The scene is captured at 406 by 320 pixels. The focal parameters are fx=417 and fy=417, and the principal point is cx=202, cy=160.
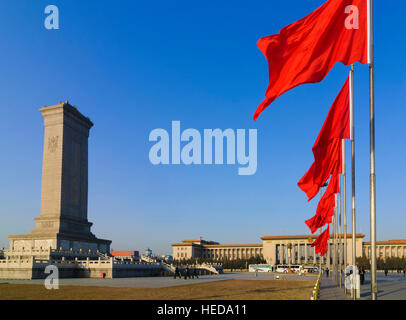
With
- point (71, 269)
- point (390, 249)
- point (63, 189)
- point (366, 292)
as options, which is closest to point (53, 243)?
point (63, 189)

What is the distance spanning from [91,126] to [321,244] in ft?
218

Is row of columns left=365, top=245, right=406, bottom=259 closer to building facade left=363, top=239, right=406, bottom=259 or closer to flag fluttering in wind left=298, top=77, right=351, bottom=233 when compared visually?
building facade left=363, top=239, right=406, bottom=259

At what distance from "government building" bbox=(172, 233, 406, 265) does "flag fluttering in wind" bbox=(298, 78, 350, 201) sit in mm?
100254

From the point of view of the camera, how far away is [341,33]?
12.0 metres

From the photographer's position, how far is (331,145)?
20.1 metres

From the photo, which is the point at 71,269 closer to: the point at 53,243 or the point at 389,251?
the point at 53,243

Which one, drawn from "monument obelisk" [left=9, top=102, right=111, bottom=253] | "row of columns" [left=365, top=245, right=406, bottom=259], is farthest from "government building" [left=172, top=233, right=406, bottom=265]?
"monument obelisk" [left=9, top=102, right=111, bottom=253]

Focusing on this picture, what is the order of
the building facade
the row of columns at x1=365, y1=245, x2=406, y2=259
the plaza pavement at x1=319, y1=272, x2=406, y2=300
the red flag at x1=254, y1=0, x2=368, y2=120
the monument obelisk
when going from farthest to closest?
the row of columns at x1=365, y1=245, x2=406, y2=259, the building facade, the monument obelisk, the plaza pavement at x1=319, y1=272, x2=406, y2=300, the red flag at x1=254, y1=0, x2=368, y2=120

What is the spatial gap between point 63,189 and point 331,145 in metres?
66.8

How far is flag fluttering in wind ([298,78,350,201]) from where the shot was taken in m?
16.7

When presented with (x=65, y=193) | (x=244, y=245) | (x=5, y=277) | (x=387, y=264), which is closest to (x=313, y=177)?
(x=5, y=277)

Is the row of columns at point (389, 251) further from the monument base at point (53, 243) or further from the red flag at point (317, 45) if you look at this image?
the red flag at point (317, 45)
